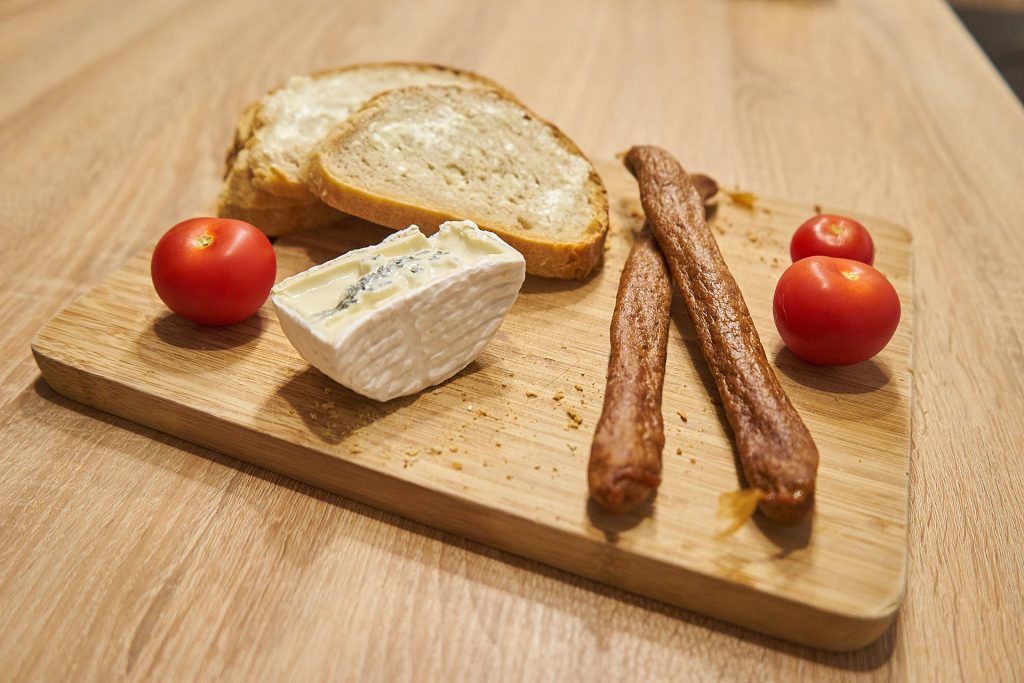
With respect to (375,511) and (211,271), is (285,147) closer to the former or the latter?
(211,271)

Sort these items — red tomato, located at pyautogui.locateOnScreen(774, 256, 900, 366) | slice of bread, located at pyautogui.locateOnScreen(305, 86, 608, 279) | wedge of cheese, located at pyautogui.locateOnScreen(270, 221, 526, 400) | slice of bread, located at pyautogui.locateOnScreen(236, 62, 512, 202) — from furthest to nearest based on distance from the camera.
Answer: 1. slice of bread, located at pyautogui.locateOnScreen(236, 62, 512, 202)
2. slice of bread, located at pyautogui.locateOnScreen(305, 86, 608, 279)
3. red tomato, located at pyautogui.locateOnScreen(774, 256, 900, 366)
4. wedge of cheese, located at pyautogui.locateOnScreen(270, 221, 526, 400)

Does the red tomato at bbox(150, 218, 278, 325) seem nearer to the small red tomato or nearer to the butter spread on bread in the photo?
the butter spread on bread

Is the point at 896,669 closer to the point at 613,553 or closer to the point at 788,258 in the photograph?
the point at 613,553

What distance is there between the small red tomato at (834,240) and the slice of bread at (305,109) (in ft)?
4.77

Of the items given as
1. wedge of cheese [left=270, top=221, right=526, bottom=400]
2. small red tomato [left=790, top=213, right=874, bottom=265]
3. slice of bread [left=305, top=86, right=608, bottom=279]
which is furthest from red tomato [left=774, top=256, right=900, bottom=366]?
wedge of cheese [left=270, top=221, right=526, bottom=400]

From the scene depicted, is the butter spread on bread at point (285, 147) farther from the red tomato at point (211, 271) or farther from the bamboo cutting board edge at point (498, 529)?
the bamboo cutting board edge at point (498, 529)

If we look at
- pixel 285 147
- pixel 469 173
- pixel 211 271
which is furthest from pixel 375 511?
pixel 285 147

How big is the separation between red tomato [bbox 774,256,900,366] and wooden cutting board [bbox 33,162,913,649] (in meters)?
0.10

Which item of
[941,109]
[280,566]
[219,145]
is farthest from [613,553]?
[941,109]

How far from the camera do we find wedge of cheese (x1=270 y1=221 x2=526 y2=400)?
6.37 ft

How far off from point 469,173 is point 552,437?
3.90 feet

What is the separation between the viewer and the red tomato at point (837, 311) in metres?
2.25

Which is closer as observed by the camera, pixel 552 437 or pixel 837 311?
pixel 552 437

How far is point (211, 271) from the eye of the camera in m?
2.28
